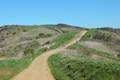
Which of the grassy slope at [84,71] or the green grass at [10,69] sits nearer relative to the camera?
the grassy slope at [84,71]

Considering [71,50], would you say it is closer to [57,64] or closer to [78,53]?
[78,53]

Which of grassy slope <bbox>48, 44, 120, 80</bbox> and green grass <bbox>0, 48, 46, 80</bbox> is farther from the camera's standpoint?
green grass <bbox>0, 48, 46, 80</bbox>

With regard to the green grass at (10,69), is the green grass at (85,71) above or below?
above

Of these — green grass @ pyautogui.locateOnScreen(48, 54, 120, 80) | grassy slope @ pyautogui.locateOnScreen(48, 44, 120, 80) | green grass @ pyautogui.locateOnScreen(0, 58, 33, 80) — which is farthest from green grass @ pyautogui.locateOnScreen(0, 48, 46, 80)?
green grass @ pyautogui.locateOnScreen(48, 54, 120, 80)

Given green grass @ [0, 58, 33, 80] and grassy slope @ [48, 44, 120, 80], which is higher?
grassy slope @ [48, 44, 120, 80]

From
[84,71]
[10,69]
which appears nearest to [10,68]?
[10,69]

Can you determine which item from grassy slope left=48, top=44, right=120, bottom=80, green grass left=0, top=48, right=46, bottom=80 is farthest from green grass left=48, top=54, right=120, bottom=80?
green grass left=0, top=48, right=46, bottom=80

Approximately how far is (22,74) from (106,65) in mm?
9113

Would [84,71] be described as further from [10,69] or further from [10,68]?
[10,68]

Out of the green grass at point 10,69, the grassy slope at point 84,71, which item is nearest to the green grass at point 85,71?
the grassy slope at point 84,71

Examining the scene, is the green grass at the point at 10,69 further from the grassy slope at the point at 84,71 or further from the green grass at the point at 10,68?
the grassy slope at the point at 84,71

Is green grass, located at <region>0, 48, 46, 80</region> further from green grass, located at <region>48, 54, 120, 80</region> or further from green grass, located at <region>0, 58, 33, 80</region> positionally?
green grass, located at <region>48, 54, 120, 80</region>

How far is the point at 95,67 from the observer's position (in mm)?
39812

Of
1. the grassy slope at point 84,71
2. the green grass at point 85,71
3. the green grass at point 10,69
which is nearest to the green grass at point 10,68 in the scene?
the green grass at point 10,69
